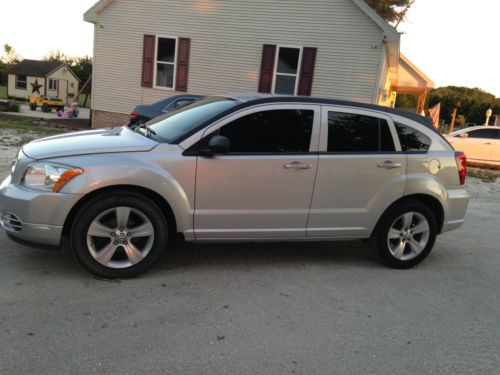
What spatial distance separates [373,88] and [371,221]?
11.2 m

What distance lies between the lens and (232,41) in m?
15.5

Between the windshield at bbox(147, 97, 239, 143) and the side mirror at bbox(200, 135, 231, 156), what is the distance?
281 millimetres

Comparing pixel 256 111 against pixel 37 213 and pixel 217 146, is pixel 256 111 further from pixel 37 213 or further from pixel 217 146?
pixel 37 213

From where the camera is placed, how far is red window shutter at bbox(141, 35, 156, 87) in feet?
52.8

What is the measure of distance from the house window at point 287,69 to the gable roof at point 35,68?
38013mm

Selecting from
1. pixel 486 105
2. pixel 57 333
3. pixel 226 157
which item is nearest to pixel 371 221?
pixel 226 157

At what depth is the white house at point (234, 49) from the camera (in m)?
14.5

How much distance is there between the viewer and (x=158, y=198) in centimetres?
387

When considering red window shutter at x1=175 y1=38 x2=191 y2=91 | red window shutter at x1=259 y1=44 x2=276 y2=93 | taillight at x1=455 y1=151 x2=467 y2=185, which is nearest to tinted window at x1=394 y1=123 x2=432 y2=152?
taillight at x1=455 y1=151 x2=467 y2=185

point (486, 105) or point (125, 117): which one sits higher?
point (486, 105)

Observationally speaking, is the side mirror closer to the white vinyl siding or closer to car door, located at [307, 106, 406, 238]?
car door, located at [307, 106, 406, 238]

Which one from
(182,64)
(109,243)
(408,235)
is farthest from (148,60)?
(408,235)

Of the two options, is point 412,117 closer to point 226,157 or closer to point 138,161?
point 226,157

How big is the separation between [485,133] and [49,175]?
14.9m
